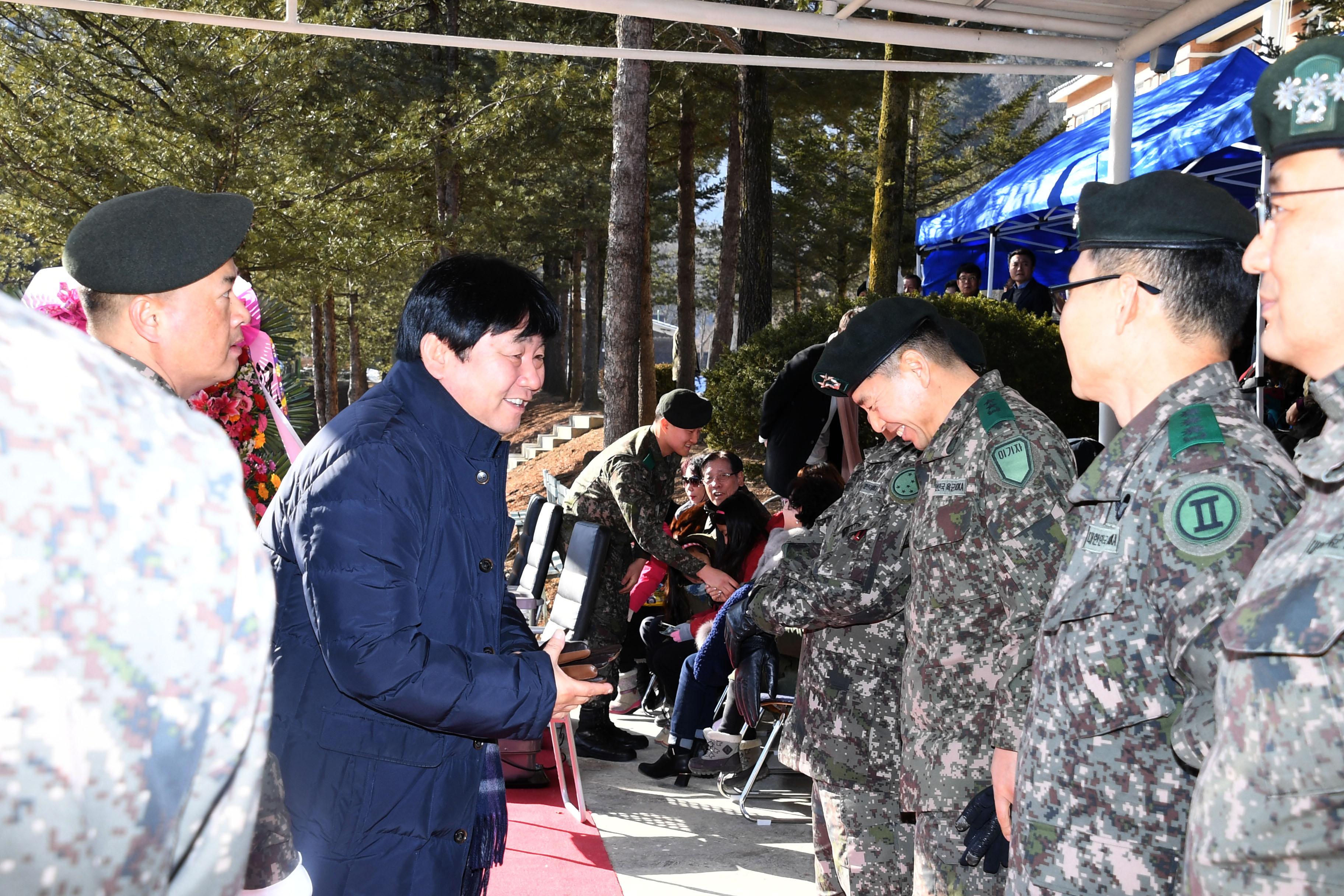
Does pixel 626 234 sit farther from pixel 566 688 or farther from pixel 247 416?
pixel 566 688

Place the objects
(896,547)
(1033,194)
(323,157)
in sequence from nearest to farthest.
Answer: (896,547) → (1033,194) → (323,157)

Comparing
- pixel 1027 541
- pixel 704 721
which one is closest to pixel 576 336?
pixel 704 721

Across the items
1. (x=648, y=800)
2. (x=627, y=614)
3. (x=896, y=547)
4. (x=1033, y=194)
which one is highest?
(x=1033, y=194)

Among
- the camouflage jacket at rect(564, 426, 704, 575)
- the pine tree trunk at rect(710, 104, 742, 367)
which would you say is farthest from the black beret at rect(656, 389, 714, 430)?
the pine tree trunk at rect(710, 104, 742, 367)

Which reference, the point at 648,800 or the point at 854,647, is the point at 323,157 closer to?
the point at 648,800

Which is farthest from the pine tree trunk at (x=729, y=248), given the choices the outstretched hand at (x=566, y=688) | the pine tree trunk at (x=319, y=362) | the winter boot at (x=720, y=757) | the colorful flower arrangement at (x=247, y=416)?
the outstretched hand at (x=566, y=688)

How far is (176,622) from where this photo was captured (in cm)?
52

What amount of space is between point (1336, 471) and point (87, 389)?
1.18m

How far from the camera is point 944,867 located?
231 centimetres

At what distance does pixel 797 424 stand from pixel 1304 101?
4303mm

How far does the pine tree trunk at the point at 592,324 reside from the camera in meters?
26.0

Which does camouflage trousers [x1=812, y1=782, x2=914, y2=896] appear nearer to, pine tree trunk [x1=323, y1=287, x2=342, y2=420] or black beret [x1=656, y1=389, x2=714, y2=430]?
black beret [x1=656, y1=389, x2=714, y2=430]

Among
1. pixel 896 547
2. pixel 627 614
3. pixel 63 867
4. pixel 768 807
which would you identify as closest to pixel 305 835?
pixel 63 867

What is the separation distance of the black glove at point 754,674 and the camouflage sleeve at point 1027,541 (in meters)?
2.47
